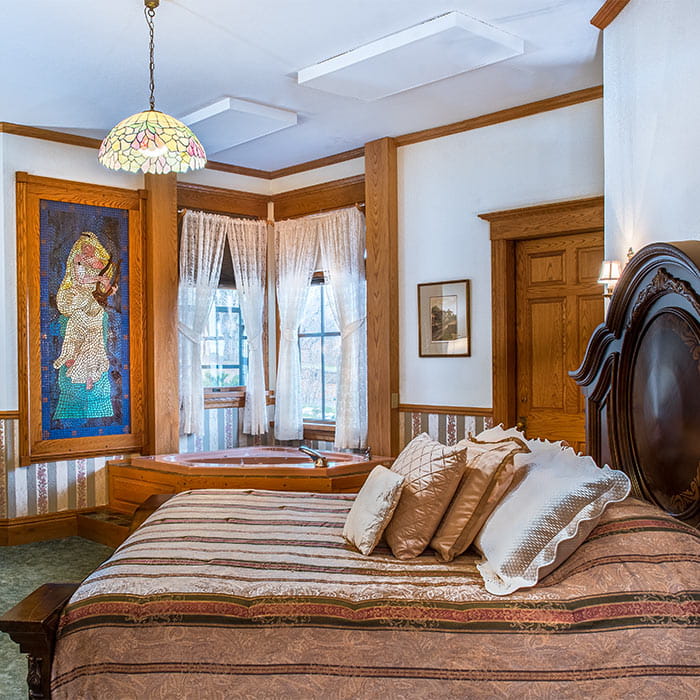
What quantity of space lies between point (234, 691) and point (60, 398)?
3.88 meters

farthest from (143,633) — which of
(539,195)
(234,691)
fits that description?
(539,195)

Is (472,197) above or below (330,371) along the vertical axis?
above

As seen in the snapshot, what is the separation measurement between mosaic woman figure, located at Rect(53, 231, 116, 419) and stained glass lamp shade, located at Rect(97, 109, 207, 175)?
7.66 ft

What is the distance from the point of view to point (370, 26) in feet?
12.3

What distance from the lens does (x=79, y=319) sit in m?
5.56

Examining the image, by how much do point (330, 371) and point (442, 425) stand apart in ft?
4.59

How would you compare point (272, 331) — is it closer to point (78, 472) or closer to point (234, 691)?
point (78, 472)

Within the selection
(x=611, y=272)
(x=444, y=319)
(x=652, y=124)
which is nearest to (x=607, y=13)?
(x=652, y=124)

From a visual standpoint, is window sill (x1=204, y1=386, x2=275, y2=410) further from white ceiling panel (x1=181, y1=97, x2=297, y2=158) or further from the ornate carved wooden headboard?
the ornate carved wooden headboard

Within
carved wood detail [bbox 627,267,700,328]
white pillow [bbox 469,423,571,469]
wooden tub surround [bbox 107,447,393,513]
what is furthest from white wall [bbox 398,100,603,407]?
white pillow [bbox 469,423,571,469]

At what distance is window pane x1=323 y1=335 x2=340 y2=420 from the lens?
6.43m

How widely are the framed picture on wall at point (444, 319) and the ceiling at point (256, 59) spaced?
116 centimetres

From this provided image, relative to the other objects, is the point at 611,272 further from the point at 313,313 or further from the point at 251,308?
the point at 251,308

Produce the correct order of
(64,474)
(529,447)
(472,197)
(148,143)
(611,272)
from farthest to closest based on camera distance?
(64,474) < (472,197) < (611,272) < (148,143) < (529,447)
